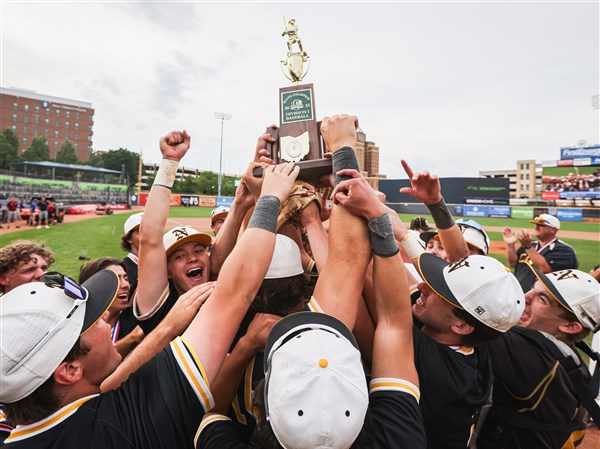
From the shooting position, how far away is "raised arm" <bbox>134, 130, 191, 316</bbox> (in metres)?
2.26

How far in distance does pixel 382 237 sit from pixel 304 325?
578mm

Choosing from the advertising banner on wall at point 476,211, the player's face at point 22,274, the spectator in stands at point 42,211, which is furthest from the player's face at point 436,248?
the advertising banner on wall at point 476,211

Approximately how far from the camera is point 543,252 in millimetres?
6461

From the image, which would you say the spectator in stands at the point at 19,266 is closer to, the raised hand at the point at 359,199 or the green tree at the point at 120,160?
the raised hand at the point at 359,199

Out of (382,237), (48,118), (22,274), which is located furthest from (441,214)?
(48,118)

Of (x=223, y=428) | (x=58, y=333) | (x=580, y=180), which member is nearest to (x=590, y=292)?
(x=223, y=428)

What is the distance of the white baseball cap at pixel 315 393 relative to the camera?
1.12 m

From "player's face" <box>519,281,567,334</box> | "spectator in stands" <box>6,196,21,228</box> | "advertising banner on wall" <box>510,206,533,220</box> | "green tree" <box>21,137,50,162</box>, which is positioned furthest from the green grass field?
"green tree" <box>21,137,50,162</box>

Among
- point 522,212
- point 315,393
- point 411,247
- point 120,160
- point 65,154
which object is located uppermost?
point 120,160

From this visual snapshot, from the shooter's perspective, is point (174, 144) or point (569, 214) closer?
point (174, 144)

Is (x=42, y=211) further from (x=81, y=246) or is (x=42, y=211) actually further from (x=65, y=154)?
(x=65, y=154)

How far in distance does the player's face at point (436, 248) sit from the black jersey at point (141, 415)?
12.9 feet

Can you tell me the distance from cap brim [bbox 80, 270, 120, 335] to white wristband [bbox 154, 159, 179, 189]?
2.32ft

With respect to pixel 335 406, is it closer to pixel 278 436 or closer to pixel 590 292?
pixel 278 436
